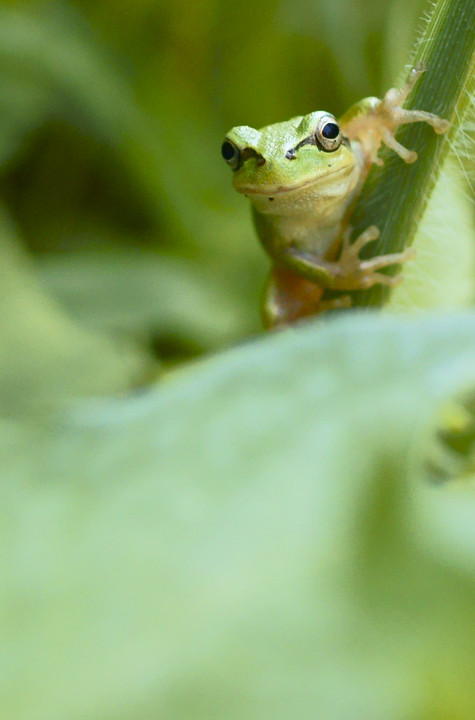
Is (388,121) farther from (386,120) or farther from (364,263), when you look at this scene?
(364,263)

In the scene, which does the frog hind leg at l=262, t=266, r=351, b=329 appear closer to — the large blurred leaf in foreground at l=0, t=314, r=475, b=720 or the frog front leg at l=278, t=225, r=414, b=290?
the frog front leg at l=278, t=225, r=414, b=290

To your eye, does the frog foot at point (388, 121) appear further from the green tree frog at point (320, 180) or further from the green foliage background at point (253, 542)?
the green foliage background at point (253, 542)

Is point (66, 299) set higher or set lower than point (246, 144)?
lower

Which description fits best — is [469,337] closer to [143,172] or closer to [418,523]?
[418,523]

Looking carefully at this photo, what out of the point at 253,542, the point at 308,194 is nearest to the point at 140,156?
the point at 308,194

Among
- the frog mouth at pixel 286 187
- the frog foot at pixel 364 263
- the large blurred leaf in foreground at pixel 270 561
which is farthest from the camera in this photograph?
the frog mouth at pixel 286 187

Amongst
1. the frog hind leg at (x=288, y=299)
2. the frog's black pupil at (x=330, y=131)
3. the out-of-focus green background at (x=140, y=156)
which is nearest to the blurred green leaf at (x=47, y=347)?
the out-of-focus green background at (x=140, y=156)

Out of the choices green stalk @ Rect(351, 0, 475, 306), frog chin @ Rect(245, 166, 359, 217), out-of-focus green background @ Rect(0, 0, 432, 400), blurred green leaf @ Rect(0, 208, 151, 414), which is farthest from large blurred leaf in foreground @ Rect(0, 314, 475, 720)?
out-of-focus green background @ Rect(0, 0, 432, 400)

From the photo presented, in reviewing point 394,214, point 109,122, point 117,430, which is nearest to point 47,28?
point 109,122
